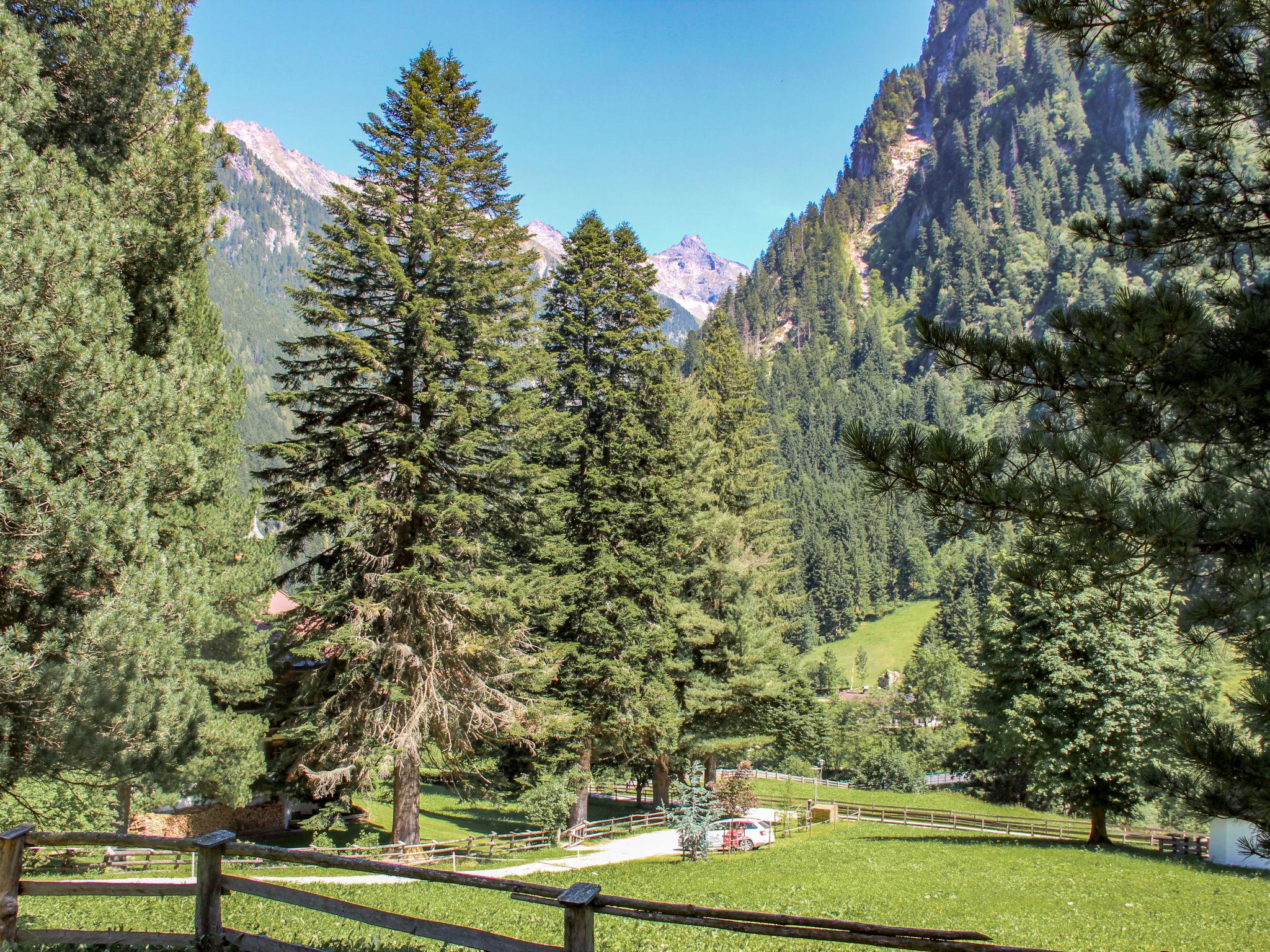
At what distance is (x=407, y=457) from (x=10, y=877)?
12.2m

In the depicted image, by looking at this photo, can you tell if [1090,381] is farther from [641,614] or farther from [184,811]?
[184,811]

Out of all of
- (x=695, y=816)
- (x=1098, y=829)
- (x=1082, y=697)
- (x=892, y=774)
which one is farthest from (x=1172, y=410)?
(x=892, y=774)

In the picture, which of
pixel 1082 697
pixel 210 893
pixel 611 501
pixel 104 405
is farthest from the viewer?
pixel 611 501

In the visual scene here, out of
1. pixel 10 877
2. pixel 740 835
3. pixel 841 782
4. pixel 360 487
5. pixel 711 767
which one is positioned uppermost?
pixel 360 487

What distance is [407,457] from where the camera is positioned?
17766 millimetres

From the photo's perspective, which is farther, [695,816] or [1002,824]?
[1002,824]

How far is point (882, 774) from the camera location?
5231cm

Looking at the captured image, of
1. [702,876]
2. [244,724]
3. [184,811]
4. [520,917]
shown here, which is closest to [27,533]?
[520,917]

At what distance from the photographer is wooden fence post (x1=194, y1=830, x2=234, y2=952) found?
590 centimetres

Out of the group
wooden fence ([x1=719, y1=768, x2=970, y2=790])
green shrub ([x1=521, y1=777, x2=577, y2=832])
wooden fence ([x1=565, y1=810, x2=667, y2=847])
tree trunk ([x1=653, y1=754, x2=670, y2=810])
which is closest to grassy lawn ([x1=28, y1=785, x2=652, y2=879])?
wooden fence ([x1=565, y1=810, x2=667, y2=847])

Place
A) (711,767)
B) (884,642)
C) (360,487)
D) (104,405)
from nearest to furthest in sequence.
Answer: (104,405) → (360,487) → (711,767) → (884,642)

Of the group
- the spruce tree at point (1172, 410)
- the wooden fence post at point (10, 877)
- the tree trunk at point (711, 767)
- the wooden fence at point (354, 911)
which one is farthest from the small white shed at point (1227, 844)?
the wooden fence post at point (10, 877)

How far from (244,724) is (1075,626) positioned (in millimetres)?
22767

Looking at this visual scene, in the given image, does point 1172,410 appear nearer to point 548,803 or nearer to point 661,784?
point 548,803
